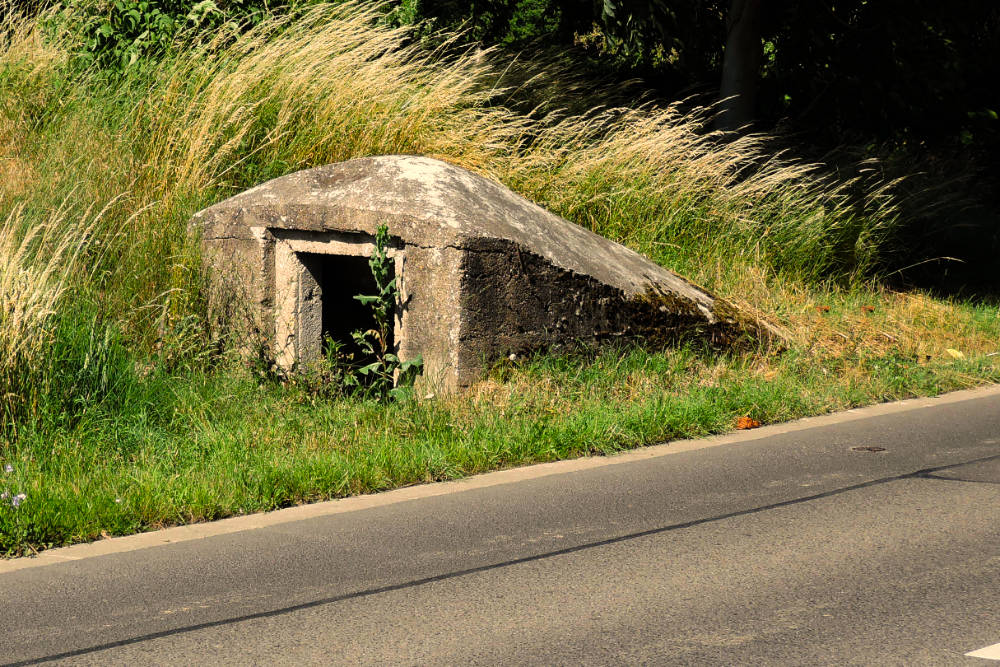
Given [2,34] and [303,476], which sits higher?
[2,34]

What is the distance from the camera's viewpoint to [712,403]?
25.8 feet

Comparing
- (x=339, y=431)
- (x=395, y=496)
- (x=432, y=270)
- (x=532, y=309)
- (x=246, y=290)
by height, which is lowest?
(x=395, y=496)

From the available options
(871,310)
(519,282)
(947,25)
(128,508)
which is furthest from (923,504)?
(947,25)

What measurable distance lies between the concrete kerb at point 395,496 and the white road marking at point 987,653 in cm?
284

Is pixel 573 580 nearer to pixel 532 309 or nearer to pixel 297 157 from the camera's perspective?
pixel 532 309

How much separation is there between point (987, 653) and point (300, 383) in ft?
15.8

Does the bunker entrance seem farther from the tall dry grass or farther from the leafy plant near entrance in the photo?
the tall dry grass

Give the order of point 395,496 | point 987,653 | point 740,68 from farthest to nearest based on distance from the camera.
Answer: point 740,68
point 395,496
point 987,653

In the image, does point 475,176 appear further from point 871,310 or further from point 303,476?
point 871,310

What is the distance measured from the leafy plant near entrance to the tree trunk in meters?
8.03

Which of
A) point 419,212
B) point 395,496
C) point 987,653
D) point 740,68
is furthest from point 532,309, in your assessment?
point 740,68

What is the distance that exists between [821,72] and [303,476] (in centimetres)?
1350

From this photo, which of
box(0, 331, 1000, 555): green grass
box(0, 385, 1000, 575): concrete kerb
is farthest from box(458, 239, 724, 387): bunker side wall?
box(0, 385, 1000, 575): concrete kerb

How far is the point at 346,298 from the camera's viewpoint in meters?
9.05
